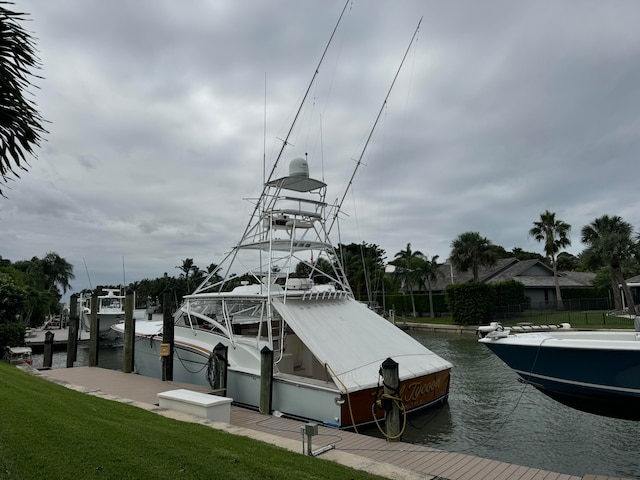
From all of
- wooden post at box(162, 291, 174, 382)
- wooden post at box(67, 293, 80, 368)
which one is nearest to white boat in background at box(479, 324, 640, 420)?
wooden post at box(162, 291, 174, 382)

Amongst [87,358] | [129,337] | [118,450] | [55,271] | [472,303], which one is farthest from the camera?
[55,271]

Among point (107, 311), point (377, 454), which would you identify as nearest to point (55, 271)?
point (107, 311)

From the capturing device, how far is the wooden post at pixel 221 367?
10734 millimetres

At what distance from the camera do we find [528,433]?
959cm

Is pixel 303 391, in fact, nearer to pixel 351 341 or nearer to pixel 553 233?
pixel 351 341

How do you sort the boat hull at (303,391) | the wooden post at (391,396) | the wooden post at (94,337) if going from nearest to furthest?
the wooden post at (391,396) < the boat hull at (303,391) < the wooden post at (94,337)

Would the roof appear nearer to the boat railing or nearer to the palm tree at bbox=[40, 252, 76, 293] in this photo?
the boat railing

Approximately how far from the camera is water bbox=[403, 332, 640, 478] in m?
8.02

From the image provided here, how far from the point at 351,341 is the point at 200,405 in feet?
12.8

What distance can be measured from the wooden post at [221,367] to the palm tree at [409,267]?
3520cm

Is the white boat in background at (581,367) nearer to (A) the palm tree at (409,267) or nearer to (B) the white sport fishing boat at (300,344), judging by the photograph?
(B) the white sport fishing boat at (300,344)

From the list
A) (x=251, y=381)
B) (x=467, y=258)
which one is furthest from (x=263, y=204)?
(x=467, y=258)

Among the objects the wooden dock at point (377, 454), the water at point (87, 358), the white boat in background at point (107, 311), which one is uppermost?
the white boat in background at point (107, 311)

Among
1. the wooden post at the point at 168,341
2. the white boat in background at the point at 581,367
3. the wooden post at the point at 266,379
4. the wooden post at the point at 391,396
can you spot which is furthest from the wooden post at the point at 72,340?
the white boat in background at the point at 581,367
